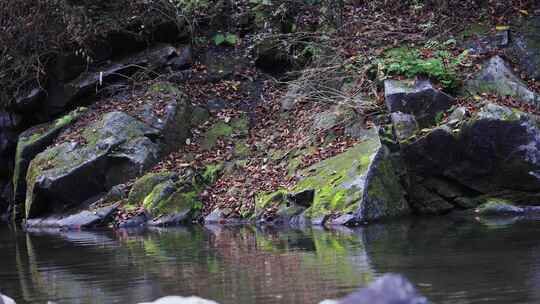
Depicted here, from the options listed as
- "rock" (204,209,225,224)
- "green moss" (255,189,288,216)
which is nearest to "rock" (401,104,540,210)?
"green moss" (255,189,288,216)

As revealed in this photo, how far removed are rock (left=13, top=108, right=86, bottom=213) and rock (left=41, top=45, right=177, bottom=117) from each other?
1074 millimetres

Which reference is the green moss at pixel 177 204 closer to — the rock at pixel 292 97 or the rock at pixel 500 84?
the rock at pixel 292 97

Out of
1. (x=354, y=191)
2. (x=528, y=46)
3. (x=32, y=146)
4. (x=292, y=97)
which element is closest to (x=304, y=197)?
(x=354, y=191)

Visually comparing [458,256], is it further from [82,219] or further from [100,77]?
[100,77]

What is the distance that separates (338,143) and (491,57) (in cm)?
381

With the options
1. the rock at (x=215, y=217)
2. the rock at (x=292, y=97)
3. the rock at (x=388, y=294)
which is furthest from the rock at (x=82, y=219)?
the rock at (x=388, y=294)

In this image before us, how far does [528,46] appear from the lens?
16297 millimetres

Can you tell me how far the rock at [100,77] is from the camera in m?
20.5

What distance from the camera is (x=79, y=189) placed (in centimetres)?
1744

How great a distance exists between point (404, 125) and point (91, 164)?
7740mm

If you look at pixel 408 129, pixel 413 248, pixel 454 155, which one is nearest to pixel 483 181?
pixel 454 155

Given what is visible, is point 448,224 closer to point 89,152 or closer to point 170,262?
point 170,262

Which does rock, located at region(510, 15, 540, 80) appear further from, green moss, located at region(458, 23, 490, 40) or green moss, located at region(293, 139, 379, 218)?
green moss, located at region(293, 139, 379, 218)

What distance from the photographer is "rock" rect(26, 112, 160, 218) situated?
17.4m
